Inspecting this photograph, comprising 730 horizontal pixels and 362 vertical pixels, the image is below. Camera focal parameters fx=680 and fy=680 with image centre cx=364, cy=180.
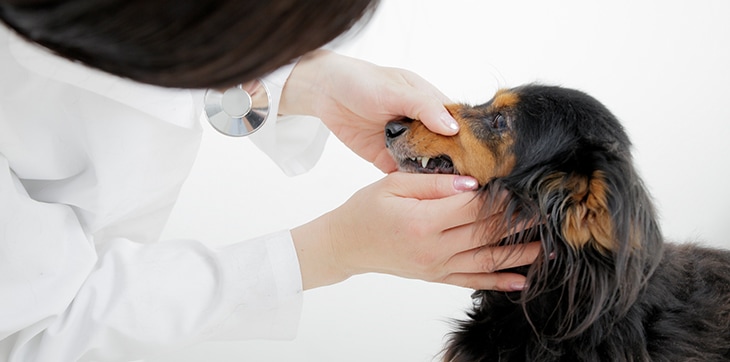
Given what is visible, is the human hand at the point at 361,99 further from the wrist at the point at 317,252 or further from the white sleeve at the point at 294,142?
the wrist at the point at 317,252

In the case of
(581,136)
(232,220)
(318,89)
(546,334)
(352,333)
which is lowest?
(352,333)

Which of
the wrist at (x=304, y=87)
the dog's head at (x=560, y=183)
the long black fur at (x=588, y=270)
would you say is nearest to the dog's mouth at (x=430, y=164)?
the dog's head at (x=560, y=183)

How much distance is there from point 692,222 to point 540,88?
1.12 metres

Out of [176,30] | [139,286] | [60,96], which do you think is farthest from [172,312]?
[176,30]

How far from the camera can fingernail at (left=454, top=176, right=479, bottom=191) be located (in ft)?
3.43

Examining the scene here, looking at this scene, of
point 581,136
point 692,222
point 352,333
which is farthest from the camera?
point 692,222

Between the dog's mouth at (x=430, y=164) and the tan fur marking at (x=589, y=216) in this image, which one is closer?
the tan fur marking at (x=589, y=216)

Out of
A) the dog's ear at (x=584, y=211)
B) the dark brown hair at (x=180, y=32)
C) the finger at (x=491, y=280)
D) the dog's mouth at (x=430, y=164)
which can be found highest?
the dark brown hair at (x=180, y=32)

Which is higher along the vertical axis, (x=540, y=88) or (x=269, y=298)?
(x=540, y=88)

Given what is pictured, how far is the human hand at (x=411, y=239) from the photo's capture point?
3.18ft

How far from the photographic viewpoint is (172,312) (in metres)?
0.97

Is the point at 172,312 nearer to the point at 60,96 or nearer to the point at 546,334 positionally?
the point at 60,96

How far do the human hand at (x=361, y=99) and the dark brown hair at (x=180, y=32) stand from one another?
0.53 meters

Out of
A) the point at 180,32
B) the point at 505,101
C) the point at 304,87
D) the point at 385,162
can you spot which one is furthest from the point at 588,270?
the point at 180,32
